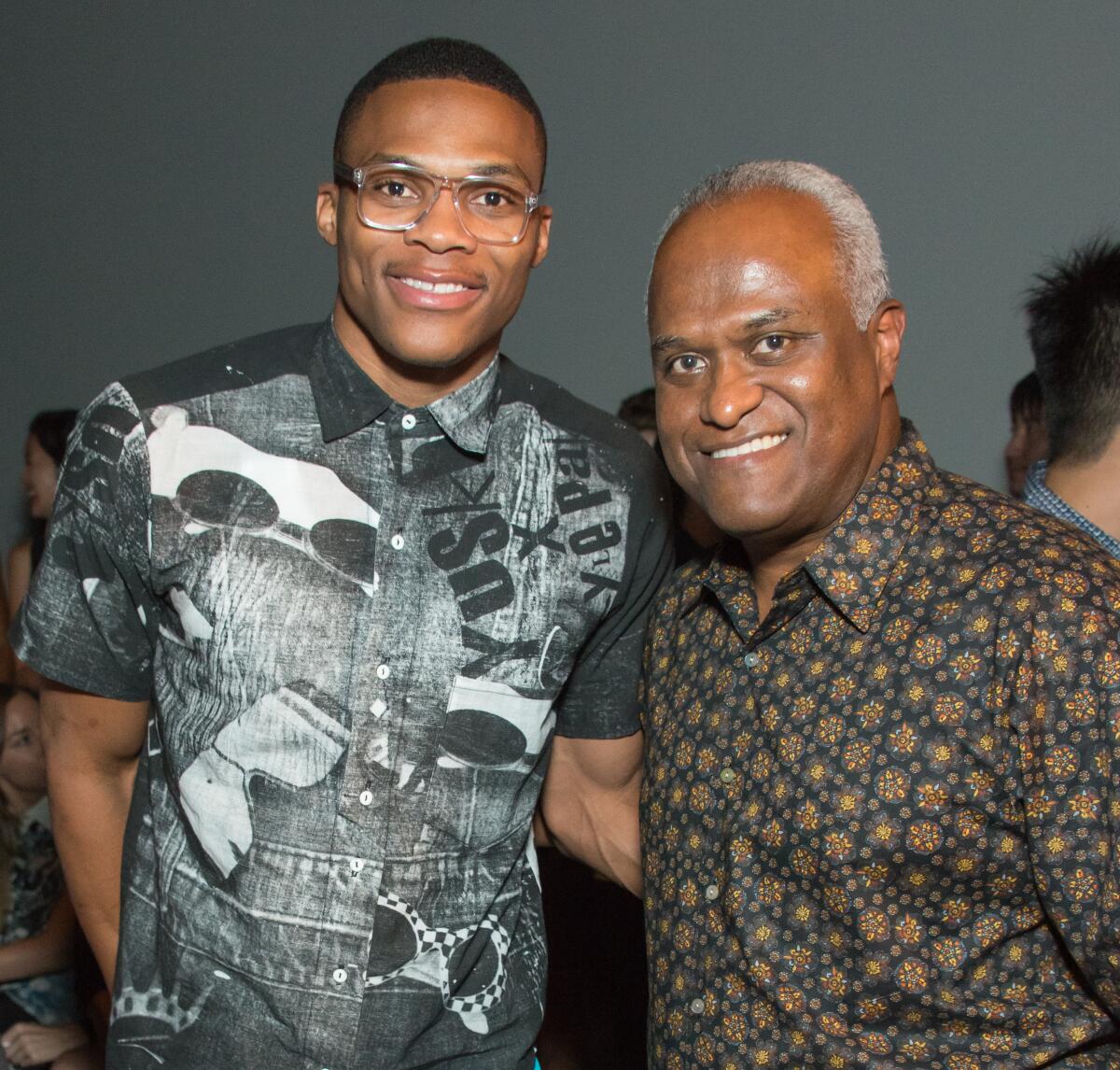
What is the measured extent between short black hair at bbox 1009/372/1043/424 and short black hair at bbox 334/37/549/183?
2.11 m

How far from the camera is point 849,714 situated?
4.78 feet

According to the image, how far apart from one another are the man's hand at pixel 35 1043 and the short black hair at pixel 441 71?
2365 mm

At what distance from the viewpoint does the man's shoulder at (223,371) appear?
1.72 meters

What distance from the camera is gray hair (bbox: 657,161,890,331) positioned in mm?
1559

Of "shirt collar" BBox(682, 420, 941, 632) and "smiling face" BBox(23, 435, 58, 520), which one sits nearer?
"shirt collar" BBox(682, 420, 941, 632)

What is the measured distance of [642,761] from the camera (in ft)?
6.20

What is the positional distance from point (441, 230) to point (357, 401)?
24cm

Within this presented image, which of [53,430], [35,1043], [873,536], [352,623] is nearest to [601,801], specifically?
[352,623]

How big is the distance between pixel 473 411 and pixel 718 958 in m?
0.72

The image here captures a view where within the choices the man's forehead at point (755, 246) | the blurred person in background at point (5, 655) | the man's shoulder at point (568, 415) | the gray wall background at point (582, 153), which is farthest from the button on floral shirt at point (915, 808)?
the blurred person in background at point (5, 655)

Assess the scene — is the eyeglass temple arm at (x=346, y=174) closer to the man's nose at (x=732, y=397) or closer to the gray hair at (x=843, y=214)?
the gray hair at (x=843, y=214)

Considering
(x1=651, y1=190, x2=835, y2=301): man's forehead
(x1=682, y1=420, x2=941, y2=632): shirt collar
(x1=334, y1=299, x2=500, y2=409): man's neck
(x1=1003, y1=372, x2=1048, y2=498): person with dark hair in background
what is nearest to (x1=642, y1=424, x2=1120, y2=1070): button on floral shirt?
(x1=682, y1=420, x2=941, y2=632): shirt collar

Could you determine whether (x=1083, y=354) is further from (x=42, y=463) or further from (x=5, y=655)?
(x=42, y=463)

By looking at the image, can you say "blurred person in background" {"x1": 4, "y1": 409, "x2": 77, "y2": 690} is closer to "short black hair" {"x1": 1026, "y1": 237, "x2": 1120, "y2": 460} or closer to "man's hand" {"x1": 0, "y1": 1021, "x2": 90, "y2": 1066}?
"man's hand" {"x1": 0, "y1": 1021, "x2": 90, "y2": 1066}
